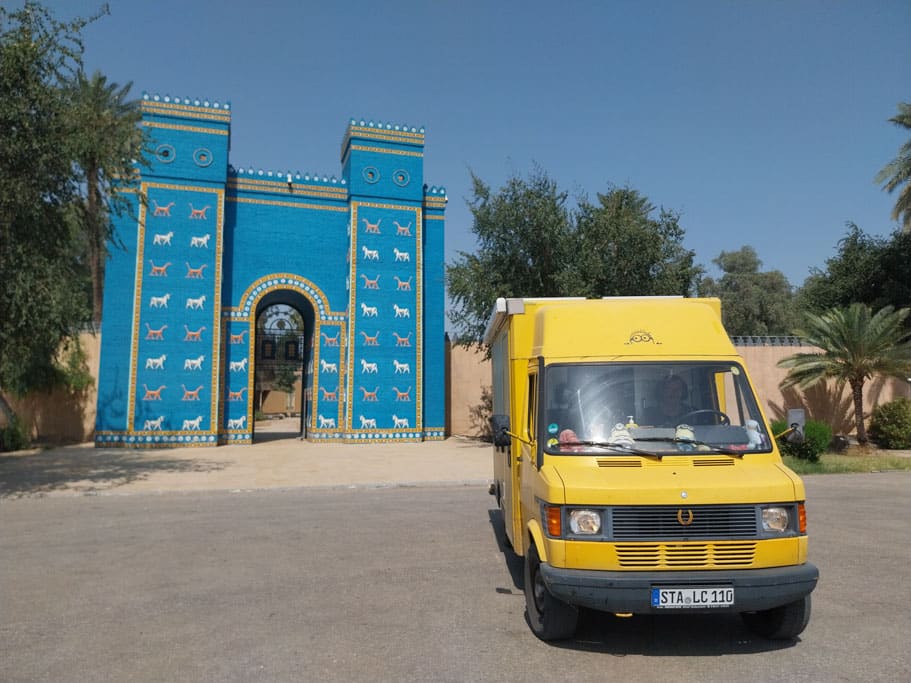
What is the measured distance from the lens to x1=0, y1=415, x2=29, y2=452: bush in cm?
2311

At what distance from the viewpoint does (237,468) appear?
18141 mm

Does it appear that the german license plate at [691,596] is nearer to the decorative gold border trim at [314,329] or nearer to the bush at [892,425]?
the decorative gold border trim at [314,329]

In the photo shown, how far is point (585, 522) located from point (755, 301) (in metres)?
51.7

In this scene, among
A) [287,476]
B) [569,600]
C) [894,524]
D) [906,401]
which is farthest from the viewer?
[906,401]

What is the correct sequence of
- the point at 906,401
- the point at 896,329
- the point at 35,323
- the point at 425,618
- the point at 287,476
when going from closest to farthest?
the point at 425,618
the point at 35,323
the point at 287,476
the point at 896,329
the point at 906,401

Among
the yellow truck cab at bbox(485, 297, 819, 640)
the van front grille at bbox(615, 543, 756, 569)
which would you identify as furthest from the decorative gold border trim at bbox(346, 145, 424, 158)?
the van front grille at bbox(615, 543, 756, 569)

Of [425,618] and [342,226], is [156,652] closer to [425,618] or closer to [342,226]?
[425,618]

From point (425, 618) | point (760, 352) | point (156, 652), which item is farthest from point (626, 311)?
point (760, 352)

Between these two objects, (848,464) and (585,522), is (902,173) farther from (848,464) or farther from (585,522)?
(585,522)

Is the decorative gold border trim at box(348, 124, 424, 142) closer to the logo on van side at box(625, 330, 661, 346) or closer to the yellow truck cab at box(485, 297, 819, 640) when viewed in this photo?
the yellow truck cab at box(485, 297, 819, 640)

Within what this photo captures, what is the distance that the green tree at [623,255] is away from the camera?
22906mm

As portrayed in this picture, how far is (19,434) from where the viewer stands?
76.7ft

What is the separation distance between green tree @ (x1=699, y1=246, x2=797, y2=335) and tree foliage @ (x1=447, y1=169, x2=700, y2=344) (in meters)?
27.1

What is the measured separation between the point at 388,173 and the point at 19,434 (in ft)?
54.1
